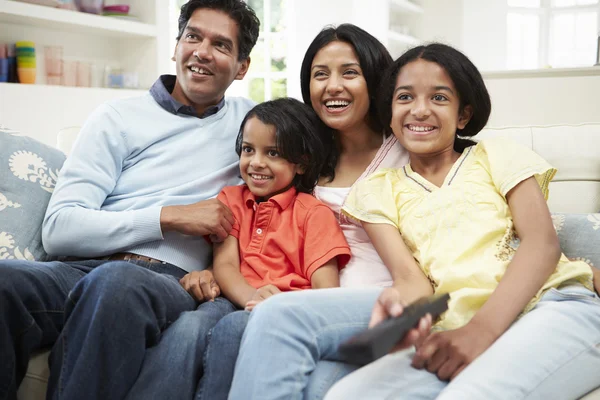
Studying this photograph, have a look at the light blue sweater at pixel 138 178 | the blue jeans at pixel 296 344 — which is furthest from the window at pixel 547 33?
the blue jeans at pixel 296 344

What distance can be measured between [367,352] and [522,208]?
65 cm

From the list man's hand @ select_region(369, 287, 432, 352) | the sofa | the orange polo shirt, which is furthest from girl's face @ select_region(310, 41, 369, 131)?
man's hand @ select_region(369, 287, 432, 352)

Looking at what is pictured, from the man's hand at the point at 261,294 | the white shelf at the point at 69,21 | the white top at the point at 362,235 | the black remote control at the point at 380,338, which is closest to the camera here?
the black remote control at the point at 380,338

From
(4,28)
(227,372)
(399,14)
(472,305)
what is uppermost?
(399,14)

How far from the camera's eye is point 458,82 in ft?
5.02

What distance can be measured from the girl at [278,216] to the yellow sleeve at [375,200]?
0.09m

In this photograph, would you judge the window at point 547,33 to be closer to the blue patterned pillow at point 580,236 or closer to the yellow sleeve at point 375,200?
the blue patterned pillow at point 580,236

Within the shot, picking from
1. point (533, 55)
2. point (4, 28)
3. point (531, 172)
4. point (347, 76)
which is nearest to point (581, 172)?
point (531, 172)

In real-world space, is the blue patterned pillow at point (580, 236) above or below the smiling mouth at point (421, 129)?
below

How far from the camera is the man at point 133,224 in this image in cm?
126

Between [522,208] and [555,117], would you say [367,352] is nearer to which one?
[522,208]

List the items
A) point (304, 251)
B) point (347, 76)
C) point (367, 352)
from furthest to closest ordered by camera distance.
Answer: point (347, 76) → point (304, 251) → point (367, 352)

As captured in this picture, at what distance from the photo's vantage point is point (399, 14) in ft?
21.9

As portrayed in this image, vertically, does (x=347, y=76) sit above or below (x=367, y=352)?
above
